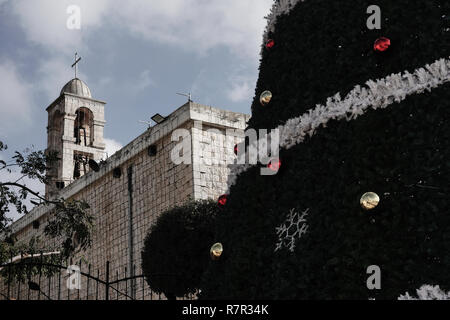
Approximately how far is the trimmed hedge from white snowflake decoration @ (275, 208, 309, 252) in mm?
2746

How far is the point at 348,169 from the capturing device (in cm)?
388

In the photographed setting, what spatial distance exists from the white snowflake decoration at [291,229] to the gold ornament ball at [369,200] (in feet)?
1.62

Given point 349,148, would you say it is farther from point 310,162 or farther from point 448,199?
point 448,199

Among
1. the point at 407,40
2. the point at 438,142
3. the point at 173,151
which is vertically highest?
the point at 173,151

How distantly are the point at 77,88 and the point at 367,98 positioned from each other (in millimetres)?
22327

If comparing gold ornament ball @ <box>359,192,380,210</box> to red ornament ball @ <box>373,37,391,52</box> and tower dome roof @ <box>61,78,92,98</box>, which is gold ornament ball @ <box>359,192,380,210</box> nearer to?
red ornament ball @ <box>373,37,391,52</box>

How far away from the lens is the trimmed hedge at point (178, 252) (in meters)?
7.24

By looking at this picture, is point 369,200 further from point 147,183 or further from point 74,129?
point 74,129

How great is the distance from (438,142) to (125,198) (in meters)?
11.7

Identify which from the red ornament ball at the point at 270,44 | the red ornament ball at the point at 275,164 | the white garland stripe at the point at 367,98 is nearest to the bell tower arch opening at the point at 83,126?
the red ornament ball at the point at 270,44

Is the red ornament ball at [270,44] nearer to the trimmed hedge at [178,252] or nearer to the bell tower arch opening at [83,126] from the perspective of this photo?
the trimmed hedge at [178,252]

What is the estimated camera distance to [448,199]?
3.48 metres

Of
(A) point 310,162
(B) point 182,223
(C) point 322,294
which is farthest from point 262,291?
(B) point 182,223
